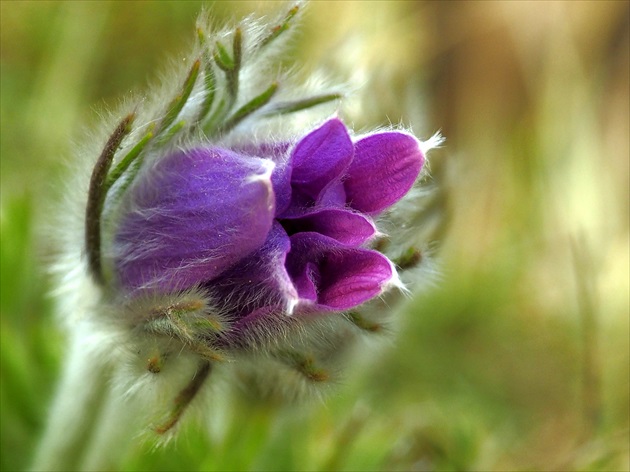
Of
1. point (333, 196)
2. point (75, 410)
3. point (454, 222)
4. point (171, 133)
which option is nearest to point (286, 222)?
point (333, 196)

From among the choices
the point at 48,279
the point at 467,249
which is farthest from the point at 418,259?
the point at 467,249

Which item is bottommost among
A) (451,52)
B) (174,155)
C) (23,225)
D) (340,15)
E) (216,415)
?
(216,415)

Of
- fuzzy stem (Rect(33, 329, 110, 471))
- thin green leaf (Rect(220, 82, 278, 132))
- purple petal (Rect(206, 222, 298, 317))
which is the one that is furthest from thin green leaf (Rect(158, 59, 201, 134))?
fuzzy stem (Rect(33, 329, 110, 471))

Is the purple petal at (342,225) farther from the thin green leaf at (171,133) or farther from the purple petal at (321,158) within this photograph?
the thin green leaf at (171,133)

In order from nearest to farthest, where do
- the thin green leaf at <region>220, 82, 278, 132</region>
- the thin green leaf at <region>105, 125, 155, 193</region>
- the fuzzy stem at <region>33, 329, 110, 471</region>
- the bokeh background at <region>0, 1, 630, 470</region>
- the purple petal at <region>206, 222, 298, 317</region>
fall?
the purple petal at <region>206, 222, 298, 317</region> → the thin green leaf at <region>105, 125, 155, 193</region> → the thin green leaf at <region>220, 82, 278, 132</region> → the fuzzy stem at <region>33, 329, 110, 471</region> → the bokeh background at <region>0, 1, 630, 470</region>

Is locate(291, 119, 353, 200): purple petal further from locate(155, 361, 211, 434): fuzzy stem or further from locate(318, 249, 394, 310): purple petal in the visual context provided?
locate(155, 361, 211, 434): fuzzy stem

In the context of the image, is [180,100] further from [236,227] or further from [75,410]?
[75,410]

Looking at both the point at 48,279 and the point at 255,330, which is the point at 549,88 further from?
the point at 255,330

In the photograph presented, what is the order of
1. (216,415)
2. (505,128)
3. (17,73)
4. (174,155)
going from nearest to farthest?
(174,155) → (216,415) → (17,73) → (505,128)
